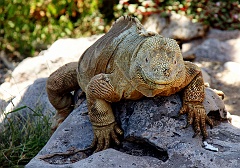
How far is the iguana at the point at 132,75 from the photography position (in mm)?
3463

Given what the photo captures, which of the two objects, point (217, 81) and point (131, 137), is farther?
point (217, 81)

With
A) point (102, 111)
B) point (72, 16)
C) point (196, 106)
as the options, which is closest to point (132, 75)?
point (102, 111)

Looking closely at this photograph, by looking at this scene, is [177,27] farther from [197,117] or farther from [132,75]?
[132,75]

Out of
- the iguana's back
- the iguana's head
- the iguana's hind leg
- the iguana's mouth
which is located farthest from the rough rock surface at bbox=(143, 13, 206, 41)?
the iguana's mouth

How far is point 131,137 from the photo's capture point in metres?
3.85

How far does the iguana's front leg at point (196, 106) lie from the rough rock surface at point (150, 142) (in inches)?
2.5

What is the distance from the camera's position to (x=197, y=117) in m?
3.86

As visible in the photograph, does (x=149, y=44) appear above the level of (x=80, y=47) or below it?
above

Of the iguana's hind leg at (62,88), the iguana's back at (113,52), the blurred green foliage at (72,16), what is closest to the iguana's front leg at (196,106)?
the iguana's back at (113,52)

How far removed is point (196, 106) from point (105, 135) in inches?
32.4

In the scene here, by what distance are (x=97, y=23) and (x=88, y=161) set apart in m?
7.51

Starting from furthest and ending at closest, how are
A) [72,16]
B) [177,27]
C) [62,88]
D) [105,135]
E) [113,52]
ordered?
[72,16] < [177,27] < [62,88] < [113,52] < [105,135]

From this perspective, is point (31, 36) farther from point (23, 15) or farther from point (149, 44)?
point (149, 44)

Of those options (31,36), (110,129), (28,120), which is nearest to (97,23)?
(31,36)
